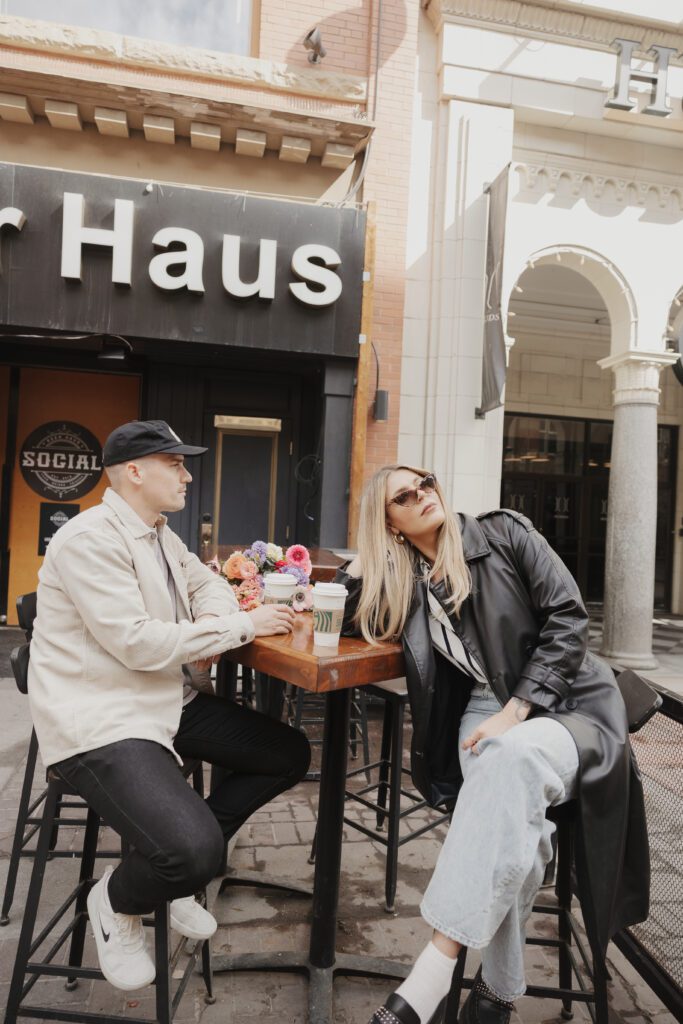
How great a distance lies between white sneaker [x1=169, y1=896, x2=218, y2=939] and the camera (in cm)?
220

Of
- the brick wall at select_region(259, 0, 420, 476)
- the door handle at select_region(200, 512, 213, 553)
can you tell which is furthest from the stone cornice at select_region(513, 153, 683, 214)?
the door handle at select_region(200, 512, 213, 553)

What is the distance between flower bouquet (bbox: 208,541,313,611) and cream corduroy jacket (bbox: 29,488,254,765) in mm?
495

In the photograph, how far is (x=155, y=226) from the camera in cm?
629

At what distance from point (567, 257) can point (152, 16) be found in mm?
4839

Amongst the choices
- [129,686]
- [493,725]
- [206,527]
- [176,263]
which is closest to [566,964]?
[493,725]

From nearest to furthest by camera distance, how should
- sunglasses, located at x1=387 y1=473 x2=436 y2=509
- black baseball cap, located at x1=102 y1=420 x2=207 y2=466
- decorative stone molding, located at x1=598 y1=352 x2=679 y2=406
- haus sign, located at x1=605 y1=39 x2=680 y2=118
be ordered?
black baseball cap, located at x1=102 y1=420 x2=207 y2=466, sunglasses, located at x1=387 y1=473 x2=436 y2=509, haus sign, located at x1=605 y1=39 x2=680 y2=118, decorative stone molding, located at x1=598 y1=352 x2=679 y2=406

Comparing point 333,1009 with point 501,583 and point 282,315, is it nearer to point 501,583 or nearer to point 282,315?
point 501,583

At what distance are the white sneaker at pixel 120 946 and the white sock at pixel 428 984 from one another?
2.40 feet

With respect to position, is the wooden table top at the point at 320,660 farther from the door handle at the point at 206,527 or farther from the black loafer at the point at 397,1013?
the door handle at the point at 206,527

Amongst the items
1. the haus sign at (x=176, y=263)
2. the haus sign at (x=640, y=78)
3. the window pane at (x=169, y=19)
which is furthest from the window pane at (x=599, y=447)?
the window pane at (x=169, y=19)

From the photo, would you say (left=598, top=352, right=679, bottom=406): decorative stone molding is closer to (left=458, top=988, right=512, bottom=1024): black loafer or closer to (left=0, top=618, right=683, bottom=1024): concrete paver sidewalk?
(left=0, top=618, right=683, bottom=1024): concrete paver sidewalk

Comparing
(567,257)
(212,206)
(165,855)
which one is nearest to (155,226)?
(212,206)

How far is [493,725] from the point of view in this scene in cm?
210

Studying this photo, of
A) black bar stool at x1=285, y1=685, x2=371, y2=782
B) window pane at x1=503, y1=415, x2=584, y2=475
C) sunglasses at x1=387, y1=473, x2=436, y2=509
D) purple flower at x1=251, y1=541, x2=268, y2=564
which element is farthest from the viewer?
window pane at x1=503, y1=415, x2=584, y2=475
